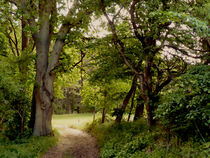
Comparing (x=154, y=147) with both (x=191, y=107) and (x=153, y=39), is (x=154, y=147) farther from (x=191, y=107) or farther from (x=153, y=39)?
(x=153, y=39)

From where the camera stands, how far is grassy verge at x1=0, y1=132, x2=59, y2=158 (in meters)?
7.46

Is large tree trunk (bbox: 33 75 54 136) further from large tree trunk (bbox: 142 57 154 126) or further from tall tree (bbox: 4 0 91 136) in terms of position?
large tree trunk (bbox: 142 57 154 126)

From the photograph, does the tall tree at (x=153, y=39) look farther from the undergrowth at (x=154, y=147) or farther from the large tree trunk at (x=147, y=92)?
the undergrowth at (x=154, y=147)

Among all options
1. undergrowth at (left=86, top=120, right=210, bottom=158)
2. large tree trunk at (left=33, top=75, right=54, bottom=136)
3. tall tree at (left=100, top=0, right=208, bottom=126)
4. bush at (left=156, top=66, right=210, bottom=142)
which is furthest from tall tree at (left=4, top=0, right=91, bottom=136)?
bush at (left=156, top=66, right=210, bottom=142)

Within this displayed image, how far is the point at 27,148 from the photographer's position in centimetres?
834

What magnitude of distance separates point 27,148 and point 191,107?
23.4 ft

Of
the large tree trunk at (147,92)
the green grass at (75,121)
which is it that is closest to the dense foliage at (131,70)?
the large tree trunk at (147,92)

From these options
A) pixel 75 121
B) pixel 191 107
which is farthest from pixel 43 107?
pixel 75 121

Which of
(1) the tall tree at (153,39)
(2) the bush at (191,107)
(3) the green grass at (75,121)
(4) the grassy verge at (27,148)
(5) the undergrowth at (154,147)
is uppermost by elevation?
(1) the tall tree at (153,39)

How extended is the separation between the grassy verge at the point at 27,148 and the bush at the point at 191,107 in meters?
5.77

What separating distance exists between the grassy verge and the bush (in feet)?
18.9

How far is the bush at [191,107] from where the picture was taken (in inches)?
198

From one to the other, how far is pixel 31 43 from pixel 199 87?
39.9 ft

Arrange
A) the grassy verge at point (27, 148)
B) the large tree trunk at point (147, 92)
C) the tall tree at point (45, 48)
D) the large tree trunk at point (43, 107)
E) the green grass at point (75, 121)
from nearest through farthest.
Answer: the grassy verge at point (27, 148)
the large tree trunk at point (147, 92)
the tall tree at point (45, 48)
the large tree trunk at point (43, 107)
the green grass at point (75, 121)
